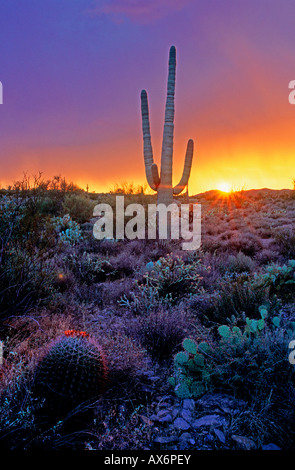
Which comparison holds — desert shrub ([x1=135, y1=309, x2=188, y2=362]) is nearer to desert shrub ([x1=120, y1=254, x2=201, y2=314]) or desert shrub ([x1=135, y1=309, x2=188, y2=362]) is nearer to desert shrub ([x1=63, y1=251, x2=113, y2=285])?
desert shrub ([x1=120, y1=254, x2=201, y2=314])

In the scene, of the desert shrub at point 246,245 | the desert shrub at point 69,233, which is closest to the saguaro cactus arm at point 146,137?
the desert shrub at point 69,233

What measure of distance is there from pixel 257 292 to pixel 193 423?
2562 mm

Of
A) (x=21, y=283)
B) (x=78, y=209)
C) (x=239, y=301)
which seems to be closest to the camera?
(x=21, y=283)

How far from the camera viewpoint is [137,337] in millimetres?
3645

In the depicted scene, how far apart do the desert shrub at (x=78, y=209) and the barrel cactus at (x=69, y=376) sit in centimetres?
1104

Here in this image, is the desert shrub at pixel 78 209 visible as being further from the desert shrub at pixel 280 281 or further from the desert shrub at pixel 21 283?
the desert shrub at pixel 280 281

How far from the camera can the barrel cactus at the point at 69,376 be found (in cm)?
246

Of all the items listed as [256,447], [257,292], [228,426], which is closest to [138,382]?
[228,426]

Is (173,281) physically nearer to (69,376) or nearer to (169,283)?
(169,283)

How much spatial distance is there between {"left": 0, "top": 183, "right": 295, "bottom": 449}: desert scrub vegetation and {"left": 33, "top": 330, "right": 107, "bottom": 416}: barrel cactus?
7 centimetres

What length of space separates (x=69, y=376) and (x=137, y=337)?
4.06 ft

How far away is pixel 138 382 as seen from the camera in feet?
9.20

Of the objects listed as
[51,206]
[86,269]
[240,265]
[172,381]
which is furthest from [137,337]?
[51,206]

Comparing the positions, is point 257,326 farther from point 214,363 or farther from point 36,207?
point 36,207
